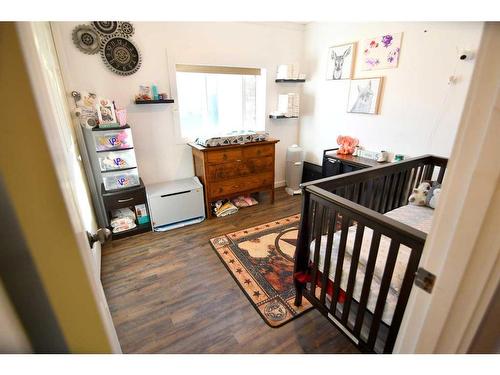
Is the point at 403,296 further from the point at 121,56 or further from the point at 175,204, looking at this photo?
the point at 121,56

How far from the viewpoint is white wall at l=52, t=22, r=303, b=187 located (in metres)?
2.35

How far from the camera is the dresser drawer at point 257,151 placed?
116 inches

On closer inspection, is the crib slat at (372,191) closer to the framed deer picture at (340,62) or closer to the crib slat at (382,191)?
the crib slat at (382,191)

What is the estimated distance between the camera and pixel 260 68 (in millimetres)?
3262

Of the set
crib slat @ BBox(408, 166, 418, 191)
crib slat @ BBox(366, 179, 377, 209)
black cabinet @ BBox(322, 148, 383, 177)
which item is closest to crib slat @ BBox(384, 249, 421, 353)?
crib slat @ BBox(366, 179, 377, 209)

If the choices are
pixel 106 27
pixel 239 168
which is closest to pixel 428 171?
pixel 239 168

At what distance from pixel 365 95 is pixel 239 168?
68.7 inches

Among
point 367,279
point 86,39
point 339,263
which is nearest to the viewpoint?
point 367,279

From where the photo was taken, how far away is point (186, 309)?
1.70 m

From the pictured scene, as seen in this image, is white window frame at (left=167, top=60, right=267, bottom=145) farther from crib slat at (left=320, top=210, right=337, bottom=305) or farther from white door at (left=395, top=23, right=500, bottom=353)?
white door at (left=395, top=23, right=500, bottom=353)

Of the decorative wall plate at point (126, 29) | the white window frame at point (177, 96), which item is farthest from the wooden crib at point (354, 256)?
the decorative wall plate at point (126, 29)
